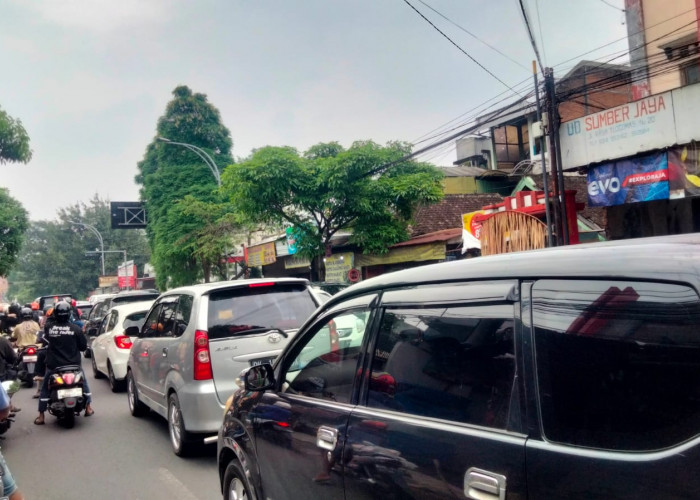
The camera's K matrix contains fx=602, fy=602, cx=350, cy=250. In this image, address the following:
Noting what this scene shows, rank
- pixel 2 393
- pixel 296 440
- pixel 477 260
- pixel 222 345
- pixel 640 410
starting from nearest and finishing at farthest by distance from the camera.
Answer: pixel 640 410
pixel 477 260
pixel 296 440
pixel 2 393
pixel 222 345

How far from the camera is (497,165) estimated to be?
31.9 meters

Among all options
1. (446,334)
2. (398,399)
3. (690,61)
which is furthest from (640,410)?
(690,61)

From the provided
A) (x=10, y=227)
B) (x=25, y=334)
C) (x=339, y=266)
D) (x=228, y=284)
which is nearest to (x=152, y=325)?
(x=228, y=284)

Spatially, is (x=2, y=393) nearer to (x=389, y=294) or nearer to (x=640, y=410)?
(x=389, y=294)

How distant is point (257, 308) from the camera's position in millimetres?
6137

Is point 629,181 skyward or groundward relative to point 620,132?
groundward

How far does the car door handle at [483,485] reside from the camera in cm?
182

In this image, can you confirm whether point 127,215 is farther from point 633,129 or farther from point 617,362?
point 617,362

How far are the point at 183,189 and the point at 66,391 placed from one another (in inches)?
974

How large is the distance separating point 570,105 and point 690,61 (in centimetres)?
1895

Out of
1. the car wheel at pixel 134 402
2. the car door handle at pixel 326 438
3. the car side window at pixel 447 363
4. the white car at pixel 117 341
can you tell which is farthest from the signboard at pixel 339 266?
the car side window at pixel 447 363

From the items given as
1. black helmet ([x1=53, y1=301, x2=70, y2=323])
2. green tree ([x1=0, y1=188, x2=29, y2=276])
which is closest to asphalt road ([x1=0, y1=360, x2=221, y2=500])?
black helmet ([x1=53, y1=301, x2=70, y2=323])

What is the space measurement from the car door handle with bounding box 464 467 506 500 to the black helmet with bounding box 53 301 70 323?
7.29m

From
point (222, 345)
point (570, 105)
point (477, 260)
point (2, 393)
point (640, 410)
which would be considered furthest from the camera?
point (570, 105)
